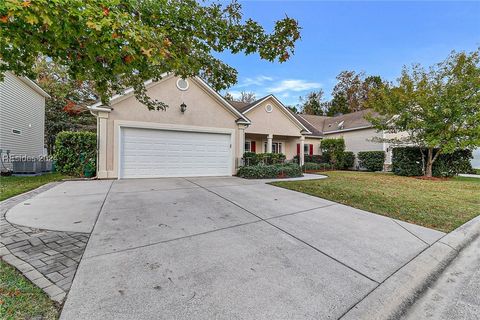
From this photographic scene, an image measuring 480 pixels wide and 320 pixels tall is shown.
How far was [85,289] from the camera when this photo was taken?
2021 millimetres

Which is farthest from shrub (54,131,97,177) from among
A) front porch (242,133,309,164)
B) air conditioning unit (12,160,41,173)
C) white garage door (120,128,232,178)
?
front porch (242,133,309,164)

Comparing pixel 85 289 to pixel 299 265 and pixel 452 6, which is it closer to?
pixel 299 265

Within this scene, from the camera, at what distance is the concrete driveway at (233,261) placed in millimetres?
1872

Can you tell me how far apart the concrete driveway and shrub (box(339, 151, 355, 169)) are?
48.4 feet

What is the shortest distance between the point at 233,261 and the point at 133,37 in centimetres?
264

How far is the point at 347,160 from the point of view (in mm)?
18562

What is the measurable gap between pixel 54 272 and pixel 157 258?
1.00 metres

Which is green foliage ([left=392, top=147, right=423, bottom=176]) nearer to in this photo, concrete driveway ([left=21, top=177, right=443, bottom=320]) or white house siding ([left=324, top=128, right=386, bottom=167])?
white house siding ([left=324, top=128, right=386, bottom=167])

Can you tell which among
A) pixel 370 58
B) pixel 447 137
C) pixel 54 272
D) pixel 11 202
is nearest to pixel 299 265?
pixel 54 272

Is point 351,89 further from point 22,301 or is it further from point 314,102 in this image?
point 22,301

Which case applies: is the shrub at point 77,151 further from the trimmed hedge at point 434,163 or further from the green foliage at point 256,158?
the trimmed hedge at point 434,163

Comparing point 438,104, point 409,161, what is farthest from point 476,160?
point 438,104

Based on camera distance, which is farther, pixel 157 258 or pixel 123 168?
pixel 123 168

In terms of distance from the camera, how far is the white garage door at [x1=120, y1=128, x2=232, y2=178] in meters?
9.17
